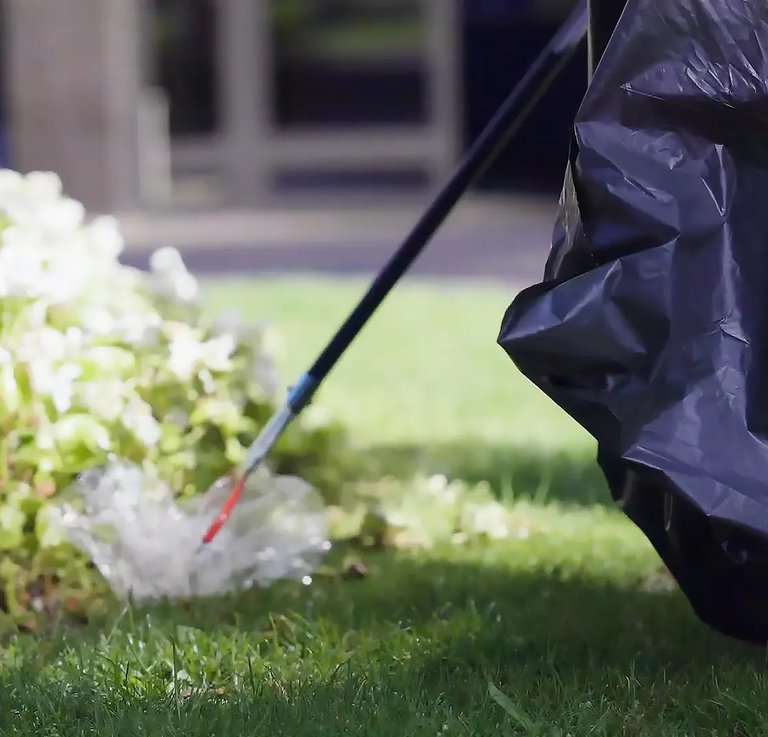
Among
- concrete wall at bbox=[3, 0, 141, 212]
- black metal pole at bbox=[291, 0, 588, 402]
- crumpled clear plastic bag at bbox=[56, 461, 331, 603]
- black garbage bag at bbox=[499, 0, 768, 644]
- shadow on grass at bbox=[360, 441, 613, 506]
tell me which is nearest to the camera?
black garbage bag at bbox=[499, 0, 768, 644]

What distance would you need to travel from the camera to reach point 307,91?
14625mm

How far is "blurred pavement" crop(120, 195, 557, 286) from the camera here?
355 inches

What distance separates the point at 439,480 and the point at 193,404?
81 centimetres

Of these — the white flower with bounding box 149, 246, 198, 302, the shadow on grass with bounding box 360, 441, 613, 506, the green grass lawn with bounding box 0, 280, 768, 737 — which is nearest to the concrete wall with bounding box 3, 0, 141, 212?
the shadow on grass with bounding box 360, 441, 613, 506

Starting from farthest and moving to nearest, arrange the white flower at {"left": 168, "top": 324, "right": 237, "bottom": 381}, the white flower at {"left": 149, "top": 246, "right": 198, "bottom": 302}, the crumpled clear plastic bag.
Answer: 1. the white flower at {"left": 149, "top": 246, "right": 198, "bottom": 302}
2. the white flower at {"left": 168, "top": 324, "right": 237, "bottom": 381}
3. the crumpled clear plastic bag

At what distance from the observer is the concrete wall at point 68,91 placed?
12.6 meters

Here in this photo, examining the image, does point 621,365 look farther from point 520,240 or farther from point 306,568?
point 520,240

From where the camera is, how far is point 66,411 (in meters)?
2.67

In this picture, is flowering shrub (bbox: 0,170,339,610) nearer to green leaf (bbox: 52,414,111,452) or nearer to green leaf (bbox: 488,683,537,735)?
green leaf (bbox: 52,414,111,452)

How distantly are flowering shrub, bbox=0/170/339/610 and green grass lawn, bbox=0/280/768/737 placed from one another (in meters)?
0.32

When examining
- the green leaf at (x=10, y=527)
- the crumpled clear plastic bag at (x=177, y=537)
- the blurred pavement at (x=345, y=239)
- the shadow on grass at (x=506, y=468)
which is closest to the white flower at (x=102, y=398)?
the crumpled clear plastic bag at (x=177, y=537)

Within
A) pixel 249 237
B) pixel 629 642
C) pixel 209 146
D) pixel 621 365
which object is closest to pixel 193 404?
pixel 629 642

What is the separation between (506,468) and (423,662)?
5.47 ft

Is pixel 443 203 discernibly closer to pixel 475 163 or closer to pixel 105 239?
pixel 475 163
